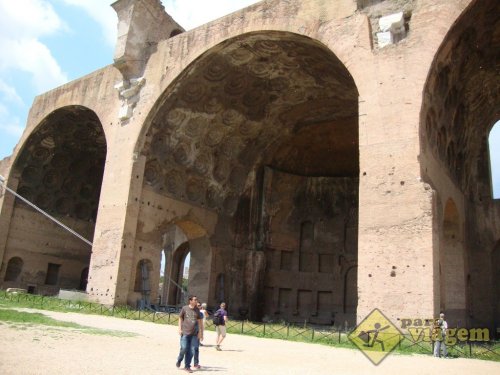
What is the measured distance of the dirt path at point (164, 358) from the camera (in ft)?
19.5

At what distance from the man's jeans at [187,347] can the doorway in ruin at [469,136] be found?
6.18 m

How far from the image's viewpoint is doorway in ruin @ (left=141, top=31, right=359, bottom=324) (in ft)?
55.2

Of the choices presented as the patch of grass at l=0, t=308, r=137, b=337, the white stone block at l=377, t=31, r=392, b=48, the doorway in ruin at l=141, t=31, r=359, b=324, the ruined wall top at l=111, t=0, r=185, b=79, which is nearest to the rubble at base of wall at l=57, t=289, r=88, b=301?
the doorway in ruin at l=141, t=31, r=359, b=324

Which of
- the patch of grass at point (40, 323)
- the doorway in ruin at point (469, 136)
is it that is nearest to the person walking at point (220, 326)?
the patch of grass at point (40, 323)

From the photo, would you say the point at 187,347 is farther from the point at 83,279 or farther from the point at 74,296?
the point at 83,279

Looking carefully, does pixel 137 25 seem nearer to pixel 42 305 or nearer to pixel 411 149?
pixel 42 305

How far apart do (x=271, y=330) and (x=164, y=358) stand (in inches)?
222

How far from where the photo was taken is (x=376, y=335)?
10.0 m

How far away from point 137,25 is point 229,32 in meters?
4.64

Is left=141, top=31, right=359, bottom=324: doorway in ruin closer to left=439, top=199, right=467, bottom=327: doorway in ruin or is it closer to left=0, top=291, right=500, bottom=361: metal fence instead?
left=0, top=291, right=500, bottom=361: metal fence

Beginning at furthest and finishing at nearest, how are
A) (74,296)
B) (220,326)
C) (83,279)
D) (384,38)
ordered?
1. (83,279)
2. (74,296)
3. (384,38)
4. (220,326)

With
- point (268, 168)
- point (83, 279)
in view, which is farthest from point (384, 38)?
point (83, 279)

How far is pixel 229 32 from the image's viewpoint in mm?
15156

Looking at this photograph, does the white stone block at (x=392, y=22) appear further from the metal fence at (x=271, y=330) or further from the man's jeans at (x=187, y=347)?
the man's jeans at (x=187, y=347)
